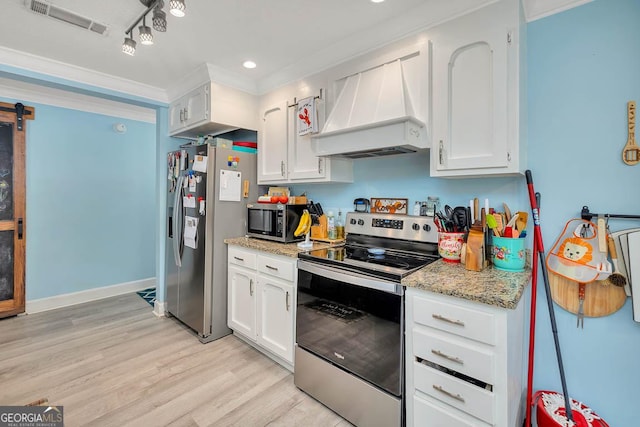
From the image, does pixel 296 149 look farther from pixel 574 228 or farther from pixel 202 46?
pixel 574 228

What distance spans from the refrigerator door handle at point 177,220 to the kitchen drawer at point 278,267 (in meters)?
1.13

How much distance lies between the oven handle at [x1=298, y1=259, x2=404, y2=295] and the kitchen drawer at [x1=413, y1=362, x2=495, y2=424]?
1.24ft

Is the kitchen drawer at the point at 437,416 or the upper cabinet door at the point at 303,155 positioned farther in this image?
the upper cabinet door at the point at 303,155

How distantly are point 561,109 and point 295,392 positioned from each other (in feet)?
7.65

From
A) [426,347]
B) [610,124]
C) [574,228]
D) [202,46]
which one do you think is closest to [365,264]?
[426,347]

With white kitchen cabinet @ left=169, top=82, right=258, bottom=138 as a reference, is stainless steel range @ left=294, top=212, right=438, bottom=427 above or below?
below

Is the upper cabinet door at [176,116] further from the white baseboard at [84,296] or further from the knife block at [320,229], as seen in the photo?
the white baseboard at [84,296]

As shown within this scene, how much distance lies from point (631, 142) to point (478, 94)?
28.6 inches

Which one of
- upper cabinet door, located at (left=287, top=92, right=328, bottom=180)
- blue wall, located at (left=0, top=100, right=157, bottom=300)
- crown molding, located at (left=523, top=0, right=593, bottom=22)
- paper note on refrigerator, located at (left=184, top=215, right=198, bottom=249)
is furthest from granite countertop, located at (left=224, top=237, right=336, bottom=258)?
blue wall, located at (left=0, top=100, right=157, bottom=300)

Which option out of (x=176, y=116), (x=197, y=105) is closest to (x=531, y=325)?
(x=197, y=105)

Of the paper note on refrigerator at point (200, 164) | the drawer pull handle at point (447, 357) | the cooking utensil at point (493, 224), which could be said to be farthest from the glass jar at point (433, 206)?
the paper note on refrigerator at point (200, 164)

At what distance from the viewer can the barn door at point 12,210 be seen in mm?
3143

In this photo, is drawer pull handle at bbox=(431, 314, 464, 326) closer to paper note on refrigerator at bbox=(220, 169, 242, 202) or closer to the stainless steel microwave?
the stainless steel microwave

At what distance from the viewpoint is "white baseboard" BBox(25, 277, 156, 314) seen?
3.38 m
